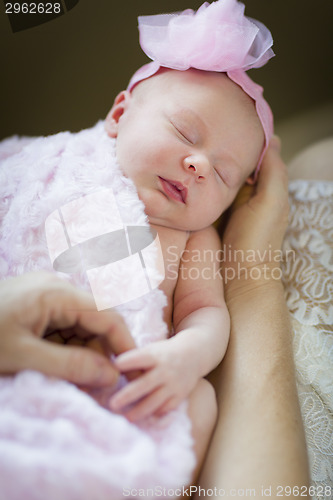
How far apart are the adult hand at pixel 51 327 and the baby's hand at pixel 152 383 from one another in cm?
3

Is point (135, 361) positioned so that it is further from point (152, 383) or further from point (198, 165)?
point (198, 165)

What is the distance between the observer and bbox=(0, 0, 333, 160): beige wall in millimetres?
1123

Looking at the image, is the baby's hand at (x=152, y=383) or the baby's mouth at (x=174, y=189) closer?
A: the baby's hand at (x=152, y=383)

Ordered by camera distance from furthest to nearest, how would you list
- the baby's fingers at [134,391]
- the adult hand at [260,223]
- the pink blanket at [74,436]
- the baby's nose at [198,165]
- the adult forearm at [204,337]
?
the adult hand at [260,223]
the baby's nose at [198,165]
the adult forearm at [204,337]
the baby's fingers at [134,391]
the pink blanket at [74,436]

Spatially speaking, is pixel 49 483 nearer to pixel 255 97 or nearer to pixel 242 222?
pixel 242 222

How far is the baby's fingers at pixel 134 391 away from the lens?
0.63 metres

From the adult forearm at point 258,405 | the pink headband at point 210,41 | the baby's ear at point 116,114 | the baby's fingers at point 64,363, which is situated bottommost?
the adult forearm at point 258,405

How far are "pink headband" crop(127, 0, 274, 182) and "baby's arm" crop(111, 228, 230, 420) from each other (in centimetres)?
44

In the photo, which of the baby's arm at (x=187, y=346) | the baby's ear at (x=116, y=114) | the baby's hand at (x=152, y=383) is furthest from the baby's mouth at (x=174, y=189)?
the baby's hand at (x=152, y=383)

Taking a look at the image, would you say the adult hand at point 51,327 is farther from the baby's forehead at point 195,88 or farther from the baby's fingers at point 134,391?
the baby's forehead at point 195,88

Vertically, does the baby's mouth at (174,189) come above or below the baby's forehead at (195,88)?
below

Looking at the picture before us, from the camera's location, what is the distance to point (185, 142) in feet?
3.25

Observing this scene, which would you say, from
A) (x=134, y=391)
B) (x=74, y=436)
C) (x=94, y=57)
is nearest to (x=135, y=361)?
(x=134, y=391)

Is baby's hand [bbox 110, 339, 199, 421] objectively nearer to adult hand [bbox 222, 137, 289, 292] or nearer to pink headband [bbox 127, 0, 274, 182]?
adult hand [bbox 222, 137, 289, 292]
